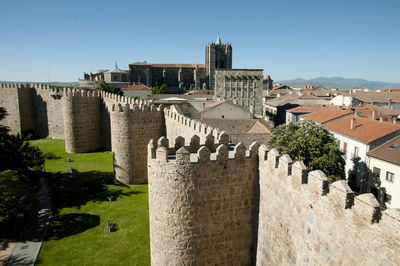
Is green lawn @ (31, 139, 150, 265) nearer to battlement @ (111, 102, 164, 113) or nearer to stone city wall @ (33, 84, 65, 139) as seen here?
battlement @ (111, 102, 164, 113)

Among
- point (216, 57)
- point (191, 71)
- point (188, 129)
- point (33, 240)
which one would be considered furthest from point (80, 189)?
point (216, 57)

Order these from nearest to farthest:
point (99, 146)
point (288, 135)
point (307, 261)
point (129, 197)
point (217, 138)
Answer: point (307, 261)
point (217, 138)
point (129, 197)
point (288, 135)
point (99, 146)

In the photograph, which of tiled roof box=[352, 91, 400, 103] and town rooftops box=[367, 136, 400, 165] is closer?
town rooftops box=[367, 136, 400, 165]

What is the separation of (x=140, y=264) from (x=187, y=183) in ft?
20.5

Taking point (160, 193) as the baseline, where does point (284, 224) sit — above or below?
below

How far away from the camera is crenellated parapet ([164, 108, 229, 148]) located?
12.0 m

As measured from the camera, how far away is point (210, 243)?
30.8 feet

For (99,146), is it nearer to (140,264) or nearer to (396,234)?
(140,264)

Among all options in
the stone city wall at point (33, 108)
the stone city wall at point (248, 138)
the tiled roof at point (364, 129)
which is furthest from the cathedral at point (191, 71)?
the stone city wall at point (248, 138)

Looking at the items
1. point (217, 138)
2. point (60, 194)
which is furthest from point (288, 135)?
point (60, 194)

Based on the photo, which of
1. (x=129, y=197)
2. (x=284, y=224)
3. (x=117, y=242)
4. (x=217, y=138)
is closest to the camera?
(x=284, y=224)

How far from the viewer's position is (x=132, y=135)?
19922mm

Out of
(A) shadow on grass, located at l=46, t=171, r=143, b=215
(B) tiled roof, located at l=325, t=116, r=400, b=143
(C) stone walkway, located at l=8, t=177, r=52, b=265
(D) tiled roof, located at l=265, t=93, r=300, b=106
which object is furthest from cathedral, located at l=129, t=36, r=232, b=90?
(C) stone walkway, located at l=8, t=177, r=52, b=265

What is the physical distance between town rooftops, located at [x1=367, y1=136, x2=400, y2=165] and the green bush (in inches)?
946
